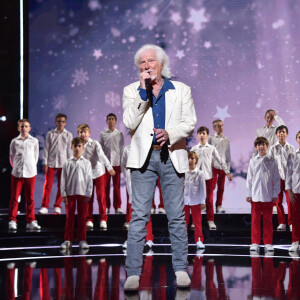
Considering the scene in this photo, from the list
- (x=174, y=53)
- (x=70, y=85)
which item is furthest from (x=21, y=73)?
(x=174, y=53)

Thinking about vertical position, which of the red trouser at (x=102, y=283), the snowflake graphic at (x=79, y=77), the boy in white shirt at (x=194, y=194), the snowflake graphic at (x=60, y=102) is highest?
the snowflake graphic at (x=79, y=77)

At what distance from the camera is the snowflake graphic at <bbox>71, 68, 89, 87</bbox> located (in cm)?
841

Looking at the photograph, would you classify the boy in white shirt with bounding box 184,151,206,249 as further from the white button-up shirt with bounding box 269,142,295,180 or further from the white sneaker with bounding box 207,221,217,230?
the white button-up shirt with bounding box 269,142,295,180

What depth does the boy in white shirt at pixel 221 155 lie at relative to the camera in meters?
7.17

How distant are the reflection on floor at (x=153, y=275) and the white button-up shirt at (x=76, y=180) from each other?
640mm

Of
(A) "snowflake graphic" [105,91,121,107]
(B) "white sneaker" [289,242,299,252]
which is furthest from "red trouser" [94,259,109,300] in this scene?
(A) "snowflake graphic" [105,91,121,107]

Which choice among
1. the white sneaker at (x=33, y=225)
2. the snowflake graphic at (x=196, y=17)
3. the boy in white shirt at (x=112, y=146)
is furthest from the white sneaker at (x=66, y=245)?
the snowflake graphic at (x=196, y=17)

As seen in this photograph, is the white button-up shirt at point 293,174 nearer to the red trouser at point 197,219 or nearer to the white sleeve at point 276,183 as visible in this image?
the white sleeve at point 276,183

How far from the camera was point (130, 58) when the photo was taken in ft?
27.6

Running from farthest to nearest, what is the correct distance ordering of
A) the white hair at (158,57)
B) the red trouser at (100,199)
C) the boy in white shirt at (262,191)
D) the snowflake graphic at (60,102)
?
the snowflake graphic at (60,102) → the red trouser at (100,199) → the boy in white shirt at (262,191) → the white hair at (158,57)

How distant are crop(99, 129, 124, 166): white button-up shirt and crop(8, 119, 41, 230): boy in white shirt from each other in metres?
1.07

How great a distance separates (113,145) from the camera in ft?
23.6

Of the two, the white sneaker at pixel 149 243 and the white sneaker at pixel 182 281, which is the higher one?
the white sneaker at pixel 149 243

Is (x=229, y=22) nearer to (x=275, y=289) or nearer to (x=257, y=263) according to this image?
(x=257, y=263)
